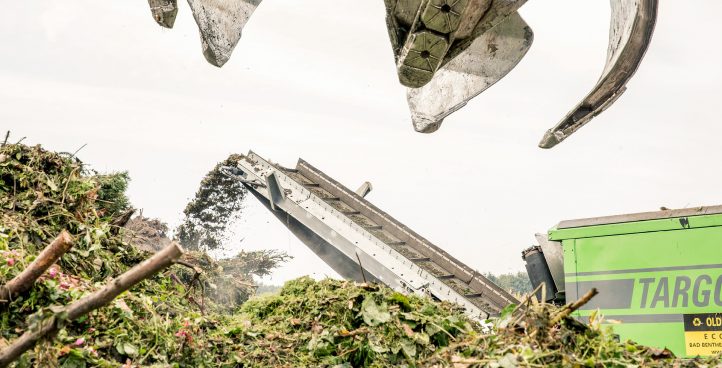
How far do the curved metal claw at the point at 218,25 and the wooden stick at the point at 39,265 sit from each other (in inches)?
60.3

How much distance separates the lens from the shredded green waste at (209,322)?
3.05 m

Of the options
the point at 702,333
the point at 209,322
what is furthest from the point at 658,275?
the point at 209,322

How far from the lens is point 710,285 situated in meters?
4.83

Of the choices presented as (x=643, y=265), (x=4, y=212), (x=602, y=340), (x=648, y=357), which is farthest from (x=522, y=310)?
(x=4, y=212)

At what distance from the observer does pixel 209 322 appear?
14.1 ft

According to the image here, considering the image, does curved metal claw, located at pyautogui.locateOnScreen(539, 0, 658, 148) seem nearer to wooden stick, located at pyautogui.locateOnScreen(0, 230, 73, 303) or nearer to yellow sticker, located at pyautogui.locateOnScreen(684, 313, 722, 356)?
yellow sticker, located at pyautogui.locateOnScreen(684, 313, 722, 356)

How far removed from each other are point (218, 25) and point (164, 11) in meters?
0.29

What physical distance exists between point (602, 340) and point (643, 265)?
2.28m

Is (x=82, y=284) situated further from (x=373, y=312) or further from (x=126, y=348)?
(x=373, y=312)

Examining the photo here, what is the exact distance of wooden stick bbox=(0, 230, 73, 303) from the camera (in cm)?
254

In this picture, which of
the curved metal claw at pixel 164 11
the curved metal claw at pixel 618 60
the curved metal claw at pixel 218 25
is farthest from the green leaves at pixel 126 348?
the curved metal claw at pixel 618 60

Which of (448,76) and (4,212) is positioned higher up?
(448,76)

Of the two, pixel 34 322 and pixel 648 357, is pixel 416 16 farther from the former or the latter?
pixel 34 322

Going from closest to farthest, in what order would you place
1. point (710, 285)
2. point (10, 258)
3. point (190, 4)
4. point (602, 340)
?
point (602, 340) → point (10, 258) → point (190, 4) → point (710, 285)
